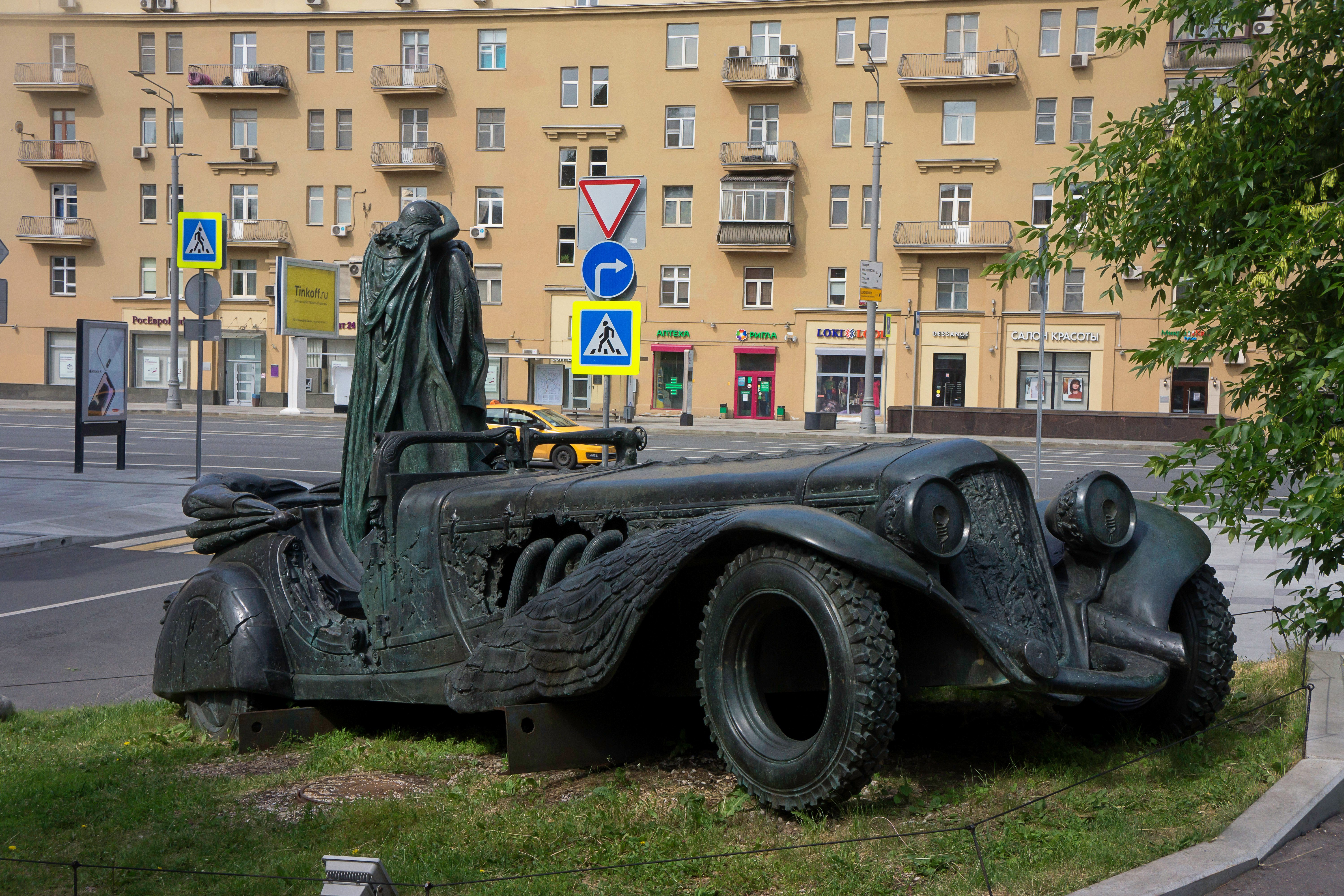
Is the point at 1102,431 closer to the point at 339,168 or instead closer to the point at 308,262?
the point at 308,262

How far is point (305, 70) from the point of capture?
47000 mm

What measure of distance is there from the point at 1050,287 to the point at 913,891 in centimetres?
4088

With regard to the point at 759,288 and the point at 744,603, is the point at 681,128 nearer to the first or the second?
the point at 759,288

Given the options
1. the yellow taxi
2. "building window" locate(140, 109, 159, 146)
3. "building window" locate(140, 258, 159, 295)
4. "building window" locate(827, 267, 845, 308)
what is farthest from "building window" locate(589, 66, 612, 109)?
the yellow taxi

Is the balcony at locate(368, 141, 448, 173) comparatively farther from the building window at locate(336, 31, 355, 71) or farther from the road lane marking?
the road lane marking

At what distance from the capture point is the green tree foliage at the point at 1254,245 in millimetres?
4605

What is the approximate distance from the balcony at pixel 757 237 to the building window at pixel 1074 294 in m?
9.70

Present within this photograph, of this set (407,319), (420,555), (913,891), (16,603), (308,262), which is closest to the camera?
(913,891)

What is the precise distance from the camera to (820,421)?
3931cm

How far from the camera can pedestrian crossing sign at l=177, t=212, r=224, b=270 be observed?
1530cm

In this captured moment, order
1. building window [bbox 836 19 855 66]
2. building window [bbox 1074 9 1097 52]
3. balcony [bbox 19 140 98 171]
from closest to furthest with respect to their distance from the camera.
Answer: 1. building window [bbox 1074 9 1097 52]
2. building window [bbox 836 19 855 66]
3. balcony [bbox 19 140 98 171]

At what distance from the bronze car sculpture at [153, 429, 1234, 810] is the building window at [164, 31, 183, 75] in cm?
4873

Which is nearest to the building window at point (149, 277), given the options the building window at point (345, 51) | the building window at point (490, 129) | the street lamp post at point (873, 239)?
the building window at point (345, 51)

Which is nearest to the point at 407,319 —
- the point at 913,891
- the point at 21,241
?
the point at 913,891
